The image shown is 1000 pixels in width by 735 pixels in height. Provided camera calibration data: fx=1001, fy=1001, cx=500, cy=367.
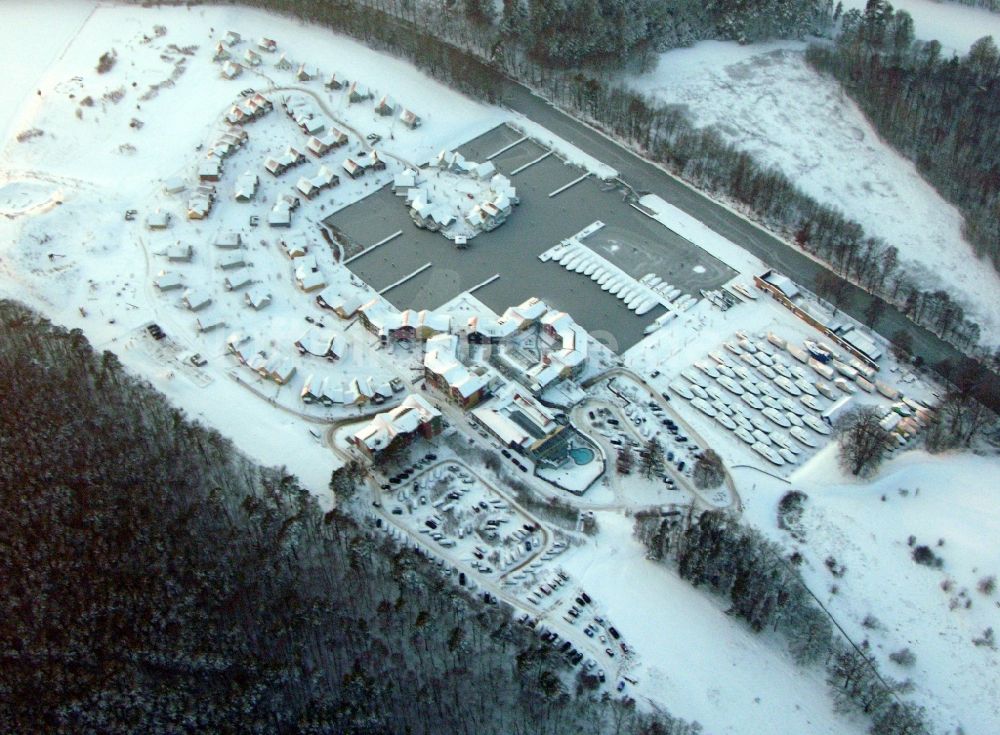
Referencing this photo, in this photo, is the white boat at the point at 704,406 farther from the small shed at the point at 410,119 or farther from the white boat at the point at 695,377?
the small shed at the point at 410,119

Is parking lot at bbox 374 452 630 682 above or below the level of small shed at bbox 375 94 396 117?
below

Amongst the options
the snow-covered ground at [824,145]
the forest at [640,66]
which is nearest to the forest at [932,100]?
the snow-covered ground at [824,145]

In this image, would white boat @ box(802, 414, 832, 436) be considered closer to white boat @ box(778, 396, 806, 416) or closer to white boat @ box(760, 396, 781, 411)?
white boat @ box(778, 396, 806, 416)

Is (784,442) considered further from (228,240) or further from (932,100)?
(932,100)

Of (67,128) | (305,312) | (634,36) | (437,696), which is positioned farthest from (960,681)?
(67,128)

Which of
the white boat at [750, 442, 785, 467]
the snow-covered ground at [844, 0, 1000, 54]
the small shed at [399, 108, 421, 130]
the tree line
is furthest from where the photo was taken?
the snow-covered ground at [844, 0, 1000, 54]

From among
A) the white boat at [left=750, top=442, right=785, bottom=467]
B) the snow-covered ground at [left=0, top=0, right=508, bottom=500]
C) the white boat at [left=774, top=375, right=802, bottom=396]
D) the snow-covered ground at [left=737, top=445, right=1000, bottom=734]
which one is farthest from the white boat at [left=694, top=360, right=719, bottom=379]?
the snow-covered ground at [left=0, top=0, right=508, bottom=500]

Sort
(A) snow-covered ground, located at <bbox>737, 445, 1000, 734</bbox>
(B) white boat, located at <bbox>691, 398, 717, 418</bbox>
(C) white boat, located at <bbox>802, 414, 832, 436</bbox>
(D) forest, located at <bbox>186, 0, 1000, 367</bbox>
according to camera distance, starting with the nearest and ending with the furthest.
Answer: (A) snow-covered ground, located at <bbox>737, 445, 1000, 734</bbox>
(C) white boat, located at <bbox>802, 414, 832, 436</bbox>
(B) white boat, located at <bbox>691, 398, 717, 418</bbox>
(D) forest, located at <bbox>186, 0, 1000, 367</bbox>
